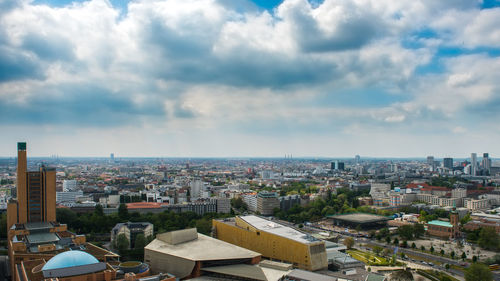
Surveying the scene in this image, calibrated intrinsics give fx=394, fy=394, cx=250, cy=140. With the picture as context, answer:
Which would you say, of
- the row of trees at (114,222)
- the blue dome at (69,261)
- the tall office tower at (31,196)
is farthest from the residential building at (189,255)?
the tall office tower at (31,196)

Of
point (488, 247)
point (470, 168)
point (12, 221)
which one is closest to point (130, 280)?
point (12, 221)

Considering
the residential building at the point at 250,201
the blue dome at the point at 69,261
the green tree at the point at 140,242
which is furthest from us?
the residential building at the point at 250,201

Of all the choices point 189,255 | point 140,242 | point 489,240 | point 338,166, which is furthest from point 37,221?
point 338,166

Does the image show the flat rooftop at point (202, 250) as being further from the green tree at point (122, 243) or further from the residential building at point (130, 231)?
the residential building at point (130, 231)

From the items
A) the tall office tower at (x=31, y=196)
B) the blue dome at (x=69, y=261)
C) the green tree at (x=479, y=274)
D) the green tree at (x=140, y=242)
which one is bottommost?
the green tree at (x=479, y=274)

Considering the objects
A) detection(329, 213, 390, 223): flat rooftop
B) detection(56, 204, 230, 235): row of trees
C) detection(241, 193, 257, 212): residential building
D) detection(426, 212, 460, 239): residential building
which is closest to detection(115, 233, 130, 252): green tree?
detection(56, 204, 230, 235): row of trees

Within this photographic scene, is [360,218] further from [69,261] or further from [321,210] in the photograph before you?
[69,261]
